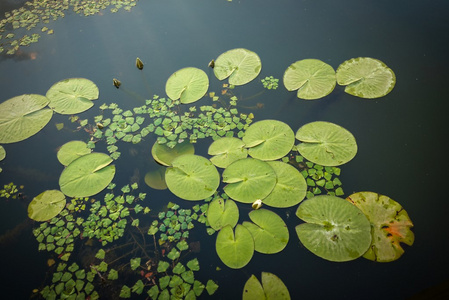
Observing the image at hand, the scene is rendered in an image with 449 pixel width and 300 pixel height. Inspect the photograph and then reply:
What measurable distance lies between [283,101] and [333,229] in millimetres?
1457

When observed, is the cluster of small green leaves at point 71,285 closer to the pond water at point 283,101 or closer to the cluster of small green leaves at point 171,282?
the pond water at point 283,101

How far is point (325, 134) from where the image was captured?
2561 mm

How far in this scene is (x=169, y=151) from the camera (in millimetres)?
2582

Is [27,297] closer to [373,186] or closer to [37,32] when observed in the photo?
[373,186]

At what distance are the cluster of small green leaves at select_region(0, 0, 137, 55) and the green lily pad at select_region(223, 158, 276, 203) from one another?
10.5 feet

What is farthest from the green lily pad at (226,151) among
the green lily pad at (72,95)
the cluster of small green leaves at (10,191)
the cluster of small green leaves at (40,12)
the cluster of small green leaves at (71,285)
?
the cluster of small green leaves at (40,12)

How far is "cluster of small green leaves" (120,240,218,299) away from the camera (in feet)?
6.29

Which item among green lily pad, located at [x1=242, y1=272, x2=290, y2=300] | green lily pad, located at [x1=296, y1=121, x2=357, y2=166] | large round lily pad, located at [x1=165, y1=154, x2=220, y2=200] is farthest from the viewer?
green lily pad, located at [x1=296, y1=121, x2=357, y2=166]

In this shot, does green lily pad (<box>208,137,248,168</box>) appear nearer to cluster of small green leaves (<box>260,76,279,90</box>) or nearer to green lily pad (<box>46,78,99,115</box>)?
cluster of small green leaves (<box>260,76,279,90</box>)

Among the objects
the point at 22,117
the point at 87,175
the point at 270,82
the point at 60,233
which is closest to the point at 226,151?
the point at 270,82

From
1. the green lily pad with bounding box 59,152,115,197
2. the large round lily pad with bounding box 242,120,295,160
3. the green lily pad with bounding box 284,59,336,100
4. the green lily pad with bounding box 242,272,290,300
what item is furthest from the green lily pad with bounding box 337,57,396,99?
the green lily pad with bounding box 59,152,115,197

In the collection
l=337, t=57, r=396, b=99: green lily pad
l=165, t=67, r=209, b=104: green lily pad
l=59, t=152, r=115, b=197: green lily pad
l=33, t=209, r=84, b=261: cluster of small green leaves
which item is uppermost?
l=165, t=67, r=209, b=104: green lily pad

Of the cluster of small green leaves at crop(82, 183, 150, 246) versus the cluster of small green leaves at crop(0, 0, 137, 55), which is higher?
the cluster of small green leaves at crop(0, 0, 137, 55)

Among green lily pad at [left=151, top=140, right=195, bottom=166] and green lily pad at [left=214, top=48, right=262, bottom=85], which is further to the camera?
green lily pad at [left=214, top=48, right=262, bottom=85]
